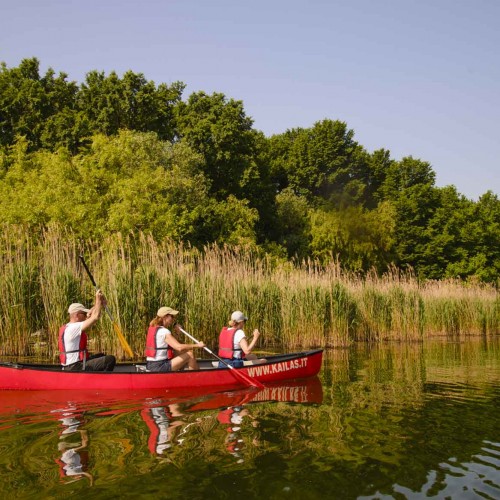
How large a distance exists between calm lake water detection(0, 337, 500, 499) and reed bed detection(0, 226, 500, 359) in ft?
12.0

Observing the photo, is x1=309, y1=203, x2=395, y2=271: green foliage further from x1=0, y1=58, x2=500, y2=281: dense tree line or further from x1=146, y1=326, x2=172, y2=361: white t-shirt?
x1=146, y1=326, x2=172, y2=361: white t-shirt

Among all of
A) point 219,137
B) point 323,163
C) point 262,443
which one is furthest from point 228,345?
point 323,163

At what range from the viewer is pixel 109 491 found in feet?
14.7

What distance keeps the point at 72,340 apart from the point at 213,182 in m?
29.0

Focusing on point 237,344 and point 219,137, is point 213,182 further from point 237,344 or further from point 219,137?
point 237,344

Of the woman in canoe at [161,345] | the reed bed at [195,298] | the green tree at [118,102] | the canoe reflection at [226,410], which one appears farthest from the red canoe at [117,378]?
the green tree at [118,102]

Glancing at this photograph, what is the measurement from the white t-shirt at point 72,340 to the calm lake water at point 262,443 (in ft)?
2.23

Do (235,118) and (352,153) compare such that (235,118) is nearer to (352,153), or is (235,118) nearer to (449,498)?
(352,153)

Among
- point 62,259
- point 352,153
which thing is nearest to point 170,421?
point 62,259

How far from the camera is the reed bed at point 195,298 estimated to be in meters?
12.0

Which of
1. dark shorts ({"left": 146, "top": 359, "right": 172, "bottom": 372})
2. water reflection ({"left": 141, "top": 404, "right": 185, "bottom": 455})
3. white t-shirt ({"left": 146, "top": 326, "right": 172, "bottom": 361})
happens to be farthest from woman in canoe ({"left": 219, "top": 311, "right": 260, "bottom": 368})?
water reflection ({"left": 141, "top": 404, "right": 185, "bottom": 455})

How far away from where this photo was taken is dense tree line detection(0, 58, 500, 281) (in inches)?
897

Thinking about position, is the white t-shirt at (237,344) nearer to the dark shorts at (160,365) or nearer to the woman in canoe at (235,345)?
→ the woman in canoe at (235,345)

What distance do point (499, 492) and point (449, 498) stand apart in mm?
438
